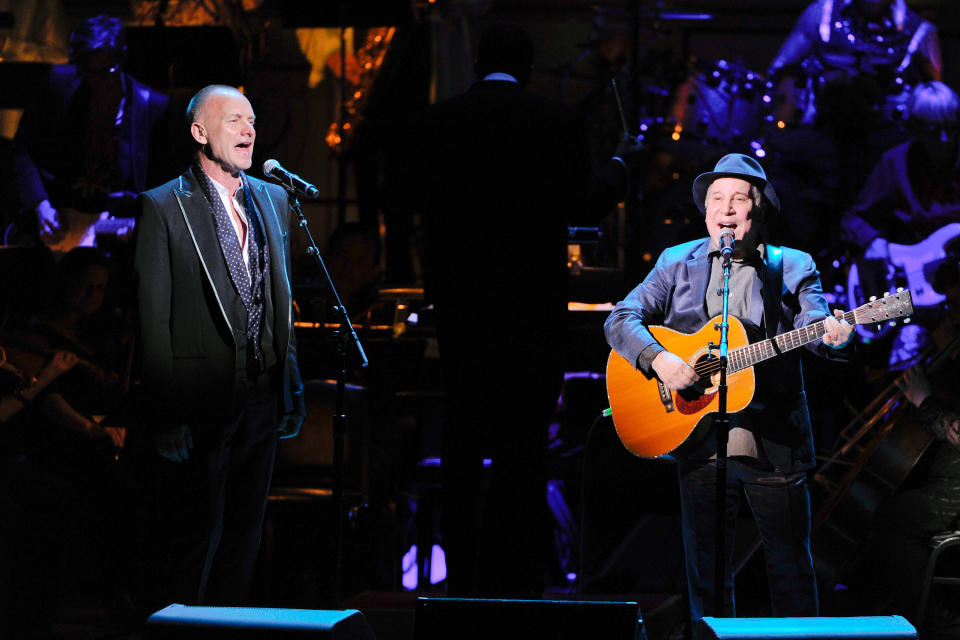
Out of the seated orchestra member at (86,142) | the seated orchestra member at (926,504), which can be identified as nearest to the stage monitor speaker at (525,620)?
the seated orchestra member at (926,504)

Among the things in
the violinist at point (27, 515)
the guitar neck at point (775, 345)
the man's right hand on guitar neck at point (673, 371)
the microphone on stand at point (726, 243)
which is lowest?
the violinist at point (27, 515)

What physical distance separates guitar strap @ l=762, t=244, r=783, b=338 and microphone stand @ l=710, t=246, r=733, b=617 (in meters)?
0.18

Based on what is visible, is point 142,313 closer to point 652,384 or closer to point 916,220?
point 652,384

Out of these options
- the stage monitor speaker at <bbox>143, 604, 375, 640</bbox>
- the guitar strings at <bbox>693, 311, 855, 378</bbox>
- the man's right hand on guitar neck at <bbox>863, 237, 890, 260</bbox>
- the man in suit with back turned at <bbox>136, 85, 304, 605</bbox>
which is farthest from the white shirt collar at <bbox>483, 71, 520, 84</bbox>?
the man's right hand on guitar neck at <bbox>863, 237, 890, 260</bbox>

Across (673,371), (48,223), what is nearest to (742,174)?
(673,371)

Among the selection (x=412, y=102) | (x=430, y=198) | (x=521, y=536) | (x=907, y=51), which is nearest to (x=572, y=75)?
(x=412, y=102)

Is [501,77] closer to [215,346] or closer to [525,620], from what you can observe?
[215,346]

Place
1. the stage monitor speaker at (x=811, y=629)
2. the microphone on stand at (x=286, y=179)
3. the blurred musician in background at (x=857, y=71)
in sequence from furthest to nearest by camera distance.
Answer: the blurred musician in background at (x=857, y=71), the microphone on stand at (x=286, y=179), the stage monitor speaker at (x=811, y=629)

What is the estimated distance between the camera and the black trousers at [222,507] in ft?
12.7

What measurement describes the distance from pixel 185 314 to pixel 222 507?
0.71 metres

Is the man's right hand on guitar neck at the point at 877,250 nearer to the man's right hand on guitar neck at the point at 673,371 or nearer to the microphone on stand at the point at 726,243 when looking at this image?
the microphone on stand at the point at 726,243

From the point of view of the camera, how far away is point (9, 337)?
565 cm

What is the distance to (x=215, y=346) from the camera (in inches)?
153

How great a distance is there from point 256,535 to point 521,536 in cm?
99
